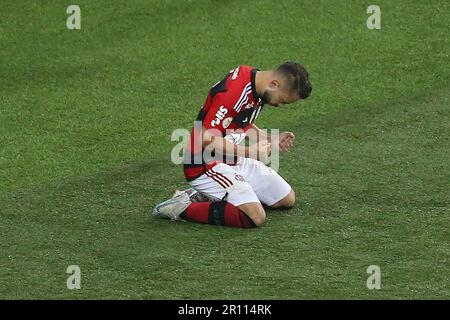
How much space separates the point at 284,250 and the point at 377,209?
1.18 m

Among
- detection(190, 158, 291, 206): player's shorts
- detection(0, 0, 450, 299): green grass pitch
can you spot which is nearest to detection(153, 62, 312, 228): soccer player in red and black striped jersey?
detection(190, 158, 291, 206): player's shorts

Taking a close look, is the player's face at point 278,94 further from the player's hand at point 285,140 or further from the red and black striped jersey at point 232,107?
the player's hand at point 285,140

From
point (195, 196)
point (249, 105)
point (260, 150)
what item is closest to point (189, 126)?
point (195, 196)

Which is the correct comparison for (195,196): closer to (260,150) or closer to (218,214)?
(218,214)

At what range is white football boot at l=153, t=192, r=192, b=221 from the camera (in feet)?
29.3

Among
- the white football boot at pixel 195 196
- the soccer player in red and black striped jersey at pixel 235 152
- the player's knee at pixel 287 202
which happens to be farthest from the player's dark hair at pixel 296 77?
the white football boot at pixel 195 196

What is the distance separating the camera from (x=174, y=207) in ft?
29.3

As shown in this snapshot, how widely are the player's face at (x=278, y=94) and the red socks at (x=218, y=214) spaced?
88 cm

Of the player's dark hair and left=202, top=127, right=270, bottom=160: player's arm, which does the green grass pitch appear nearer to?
left=202, top=127, right=270, bottom=160: player's arm

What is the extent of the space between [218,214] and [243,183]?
0.33 metres

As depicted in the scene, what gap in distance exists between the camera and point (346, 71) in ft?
41.3

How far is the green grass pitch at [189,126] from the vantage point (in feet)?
26.3
